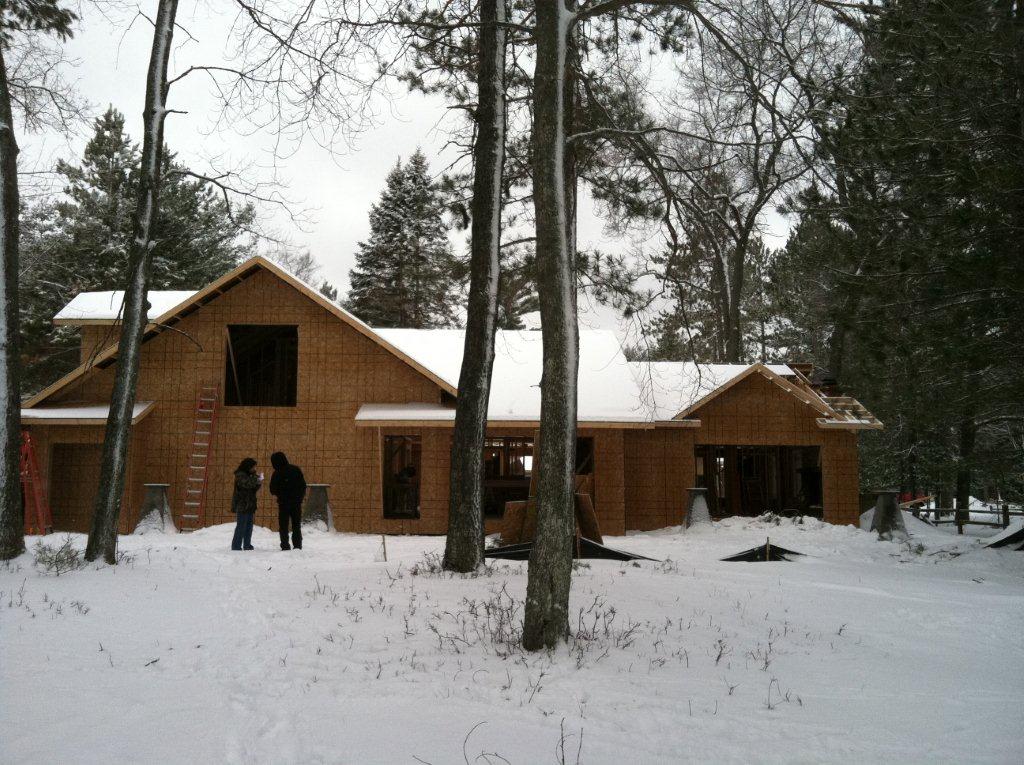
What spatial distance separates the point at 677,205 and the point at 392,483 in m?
13.2

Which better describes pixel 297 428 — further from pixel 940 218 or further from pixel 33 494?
pixel 940 218

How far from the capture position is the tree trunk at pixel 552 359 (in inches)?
231

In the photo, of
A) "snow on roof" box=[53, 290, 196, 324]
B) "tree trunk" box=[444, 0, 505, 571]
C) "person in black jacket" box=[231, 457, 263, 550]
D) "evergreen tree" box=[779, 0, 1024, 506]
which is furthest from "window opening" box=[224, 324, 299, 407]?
"evergreen tree" box=[779, 0, 1024, 506]

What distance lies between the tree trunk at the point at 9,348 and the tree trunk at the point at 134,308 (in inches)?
35.9

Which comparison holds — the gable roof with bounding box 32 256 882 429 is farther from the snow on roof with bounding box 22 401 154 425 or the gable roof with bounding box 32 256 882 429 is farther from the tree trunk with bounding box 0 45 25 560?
the tree trunk with bounding box 0 45 25 560

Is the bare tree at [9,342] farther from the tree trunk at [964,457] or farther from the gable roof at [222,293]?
the tree trunk at [964,457]

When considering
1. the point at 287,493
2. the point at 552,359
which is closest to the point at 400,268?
the point at 287,493

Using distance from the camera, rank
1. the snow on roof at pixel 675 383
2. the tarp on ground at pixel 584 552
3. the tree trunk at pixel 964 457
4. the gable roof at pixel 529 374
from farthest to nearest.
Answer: the snow on roof at pixel 675 383 → the gable roof at pixel 529 374 → the tree trunk at pixel 964 457 → the tarp on ground at pixel 584 552

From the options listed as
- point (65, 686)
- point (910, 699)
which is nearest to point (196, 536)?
point (65, 686)

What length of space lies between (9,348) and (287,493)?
4.57m

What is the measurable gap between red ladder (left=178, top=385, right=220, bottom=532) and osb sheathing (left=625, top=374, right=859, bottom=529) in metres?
9.57

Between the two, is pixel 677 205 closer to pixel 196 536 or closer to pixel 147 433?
pixel 196 536

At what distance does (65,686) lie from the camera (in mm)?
4855

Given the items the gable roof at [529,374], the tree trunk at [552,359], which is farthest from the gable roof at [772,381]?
the tree trunk at [552,359]
